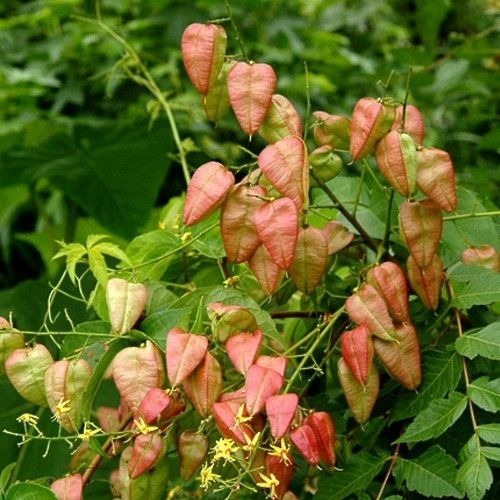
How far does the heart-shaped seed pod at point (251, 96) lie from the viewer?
0.66m

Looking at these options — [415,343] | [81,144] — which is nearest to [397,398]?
[415,343]

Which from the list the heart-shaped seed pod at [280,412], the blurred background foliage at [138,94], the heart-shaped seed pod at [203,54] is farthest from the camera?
the blurred background foliage at [138,94]

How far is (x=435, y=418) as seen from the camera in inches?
25.6

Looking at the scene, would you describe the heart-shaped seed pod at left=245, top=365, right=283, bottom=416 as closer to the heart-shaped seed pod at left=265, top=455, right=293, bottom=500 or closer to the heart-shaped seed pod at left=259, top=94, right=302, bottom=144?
the heart-shaped seed pod at left=265, top=455, right=293, bottom=500

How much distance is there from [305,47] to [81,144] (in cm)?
73

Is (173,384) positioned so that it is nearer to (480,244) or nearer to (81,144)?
(480,244)

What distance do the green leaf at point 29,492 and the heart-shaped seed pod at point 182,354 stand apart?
0.37 feet

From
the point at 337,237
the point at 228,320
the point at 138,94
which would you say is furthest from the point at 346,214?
the point at 138,94

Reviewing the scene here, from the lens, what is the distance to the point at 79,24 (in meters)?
2.01

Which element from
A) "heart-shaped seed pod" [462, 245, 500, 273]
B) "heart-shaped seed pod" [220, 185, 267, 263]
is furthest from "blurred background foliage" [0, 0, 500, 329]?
"heart-shaped seed pod" [220, 185, 267, 263]

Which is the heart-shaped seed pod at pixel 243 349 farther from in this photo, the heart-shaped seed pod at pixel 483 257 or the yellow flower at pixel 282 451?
the heart-shaped seed pod at pixel 483 257

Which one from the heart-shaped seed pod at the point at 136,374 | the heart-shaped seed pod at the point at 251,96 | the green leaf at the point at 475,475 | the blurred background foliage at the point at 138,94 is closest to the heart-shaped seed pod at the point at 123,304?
the heart-shaped seed pod at the point at 136,374

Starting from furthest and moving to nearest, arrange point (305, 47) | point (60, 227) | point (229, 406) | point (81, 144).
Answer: point (305, 47) → point (60, 227) → point (81, 144) → point (229, 406)

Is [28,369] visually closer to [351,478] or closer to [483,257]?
[351,478]
